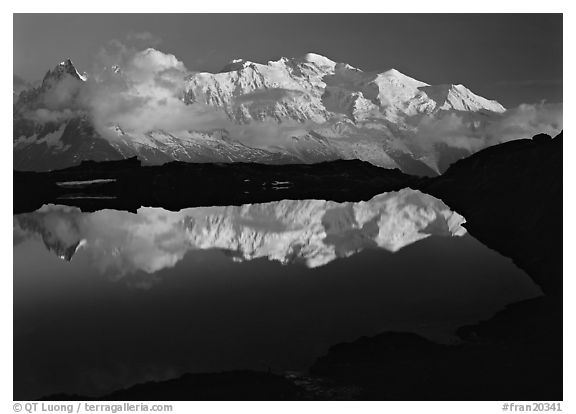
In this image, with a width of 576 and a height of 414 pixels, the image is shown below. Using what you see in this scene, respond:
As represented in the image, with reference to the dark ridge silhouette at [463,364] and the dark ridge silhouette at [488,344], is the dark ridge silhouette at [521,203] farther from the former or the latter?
the dark ridge silhouette at [463,364]

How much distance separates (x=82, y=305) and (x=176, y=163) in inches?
3097

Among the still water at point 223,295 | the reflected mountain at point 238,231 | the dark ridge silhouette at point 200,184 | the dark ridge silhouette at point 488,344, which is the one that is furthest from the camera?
the dark ridge silhouette at point 200,184

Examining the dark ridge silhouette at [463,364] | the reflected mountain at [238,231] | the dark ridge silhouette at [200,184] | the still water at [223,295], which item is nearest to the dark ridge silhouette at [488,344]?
the dark ridge silhouette at [463,364]

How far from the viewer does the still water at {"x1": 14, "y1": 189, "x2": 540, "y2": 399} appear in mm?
26983

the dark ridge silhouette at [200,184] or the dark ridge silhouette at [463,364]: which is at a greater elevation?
the dark ridge silhouette at [200,184]

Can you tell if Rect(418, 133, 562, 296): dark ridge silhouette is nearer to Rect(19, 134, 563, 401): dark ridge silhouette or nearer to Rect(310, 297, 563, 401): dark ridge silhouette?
Rect(19, 134, 563, 401): dark ridge silhouette

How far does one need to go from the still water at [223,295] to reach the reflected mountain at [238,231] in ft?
0.97

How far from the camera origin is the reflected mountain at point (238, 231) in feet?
153

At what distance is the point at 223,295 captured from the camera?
35.7 m

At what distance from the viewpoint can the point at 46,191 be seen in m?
87.6

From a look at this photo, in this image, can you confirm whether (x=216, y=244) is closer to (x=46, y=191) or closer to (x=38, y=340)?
(x=38, y=340)

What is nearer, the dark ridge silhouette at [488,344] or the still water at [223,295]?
the dark ridge silhouette at [488,344]

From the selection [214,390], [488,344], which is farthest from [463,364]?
[214,390]

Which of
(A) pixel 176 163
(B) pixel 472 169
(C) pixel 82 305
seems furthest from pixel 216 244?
(A) pixel 176 163
